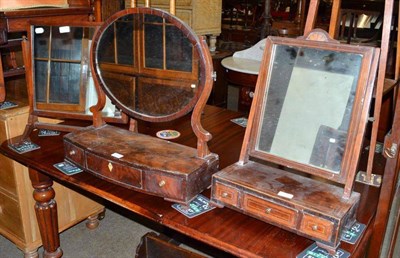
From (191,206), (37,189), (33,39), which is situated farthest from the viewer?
(37,189)

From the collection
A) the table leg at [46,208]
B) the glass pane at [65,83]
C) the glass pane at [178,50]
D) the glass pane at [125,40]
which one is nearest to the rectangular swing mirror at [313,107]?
the glass pane at [178,50]

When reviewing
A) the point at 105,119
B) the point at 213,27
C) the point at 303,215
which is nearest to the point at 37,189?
the point at 105,119

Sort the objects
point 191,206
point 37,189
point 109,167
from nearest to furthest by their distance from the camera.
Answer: point 191,206 < point 109,167 < point 37,189

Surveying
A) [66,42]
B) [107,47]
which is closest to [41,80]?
[66,42]

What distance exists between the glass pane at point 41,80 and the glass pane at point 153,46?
49cm

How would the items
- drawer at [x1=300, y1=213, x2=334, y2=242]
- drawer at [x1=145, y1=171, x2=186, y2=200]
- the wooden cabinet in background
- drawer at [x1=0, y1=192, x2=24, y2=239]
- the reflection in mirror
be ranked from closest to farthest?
drawer at [x1=300, y1=213, x2=334, y2=242] < the reflection in mirror < drawer at [x1=145, y1=171, x2=186, y2=200] < the wooden cabinet in background < drawer at [x1=0, y1=192, x2=24, y2=239]

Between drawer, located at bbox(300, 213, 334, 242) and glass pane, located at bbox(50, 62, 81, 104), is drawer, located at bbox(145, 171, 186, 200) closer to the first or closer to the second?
drawer, located at bbox(300, 213, 334, 242)

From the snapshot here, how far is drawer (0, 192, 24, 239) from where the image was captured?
6.24 ft

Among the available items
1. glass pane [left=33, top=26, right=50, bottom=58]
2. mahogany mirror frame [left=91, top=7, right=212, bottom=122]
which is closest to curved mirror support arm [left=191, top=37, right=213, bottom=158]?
mahogany mirror frame [left=91, top=7, right=212, bottom=122]

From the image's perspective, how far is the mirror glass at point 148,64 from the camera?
1.28m

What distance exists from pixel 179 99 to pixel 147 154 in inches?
8.1

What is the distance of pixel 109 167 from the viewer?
128 cm

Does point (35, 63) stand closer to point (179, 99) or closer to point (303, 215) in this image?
point (179, 99)

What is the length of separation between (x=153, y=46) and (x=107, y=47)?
19 cm
